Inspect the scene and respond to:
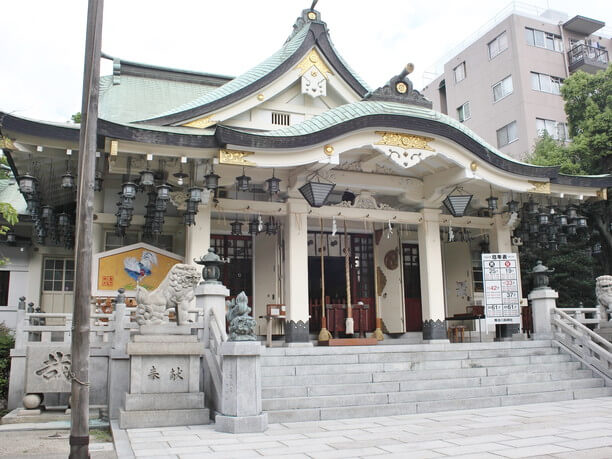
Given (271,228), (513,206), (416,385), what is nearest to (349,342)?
(416,385)

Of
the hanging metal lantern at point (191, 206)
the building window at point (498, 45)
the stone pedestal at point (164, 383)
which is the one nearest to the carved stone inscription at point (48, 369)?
the stone pedestal at point (164, 383)

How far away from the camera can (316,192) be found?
12945 mm

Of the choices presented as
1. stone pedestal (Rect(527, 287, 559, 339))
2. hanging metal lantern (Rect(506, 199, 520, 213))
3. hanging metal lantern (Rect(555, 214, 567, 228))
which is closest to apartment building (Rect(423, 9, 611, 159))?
hanging metal lantern (Rect(555, 214, 567, 228))

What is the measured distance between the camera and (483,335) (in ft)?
57.8

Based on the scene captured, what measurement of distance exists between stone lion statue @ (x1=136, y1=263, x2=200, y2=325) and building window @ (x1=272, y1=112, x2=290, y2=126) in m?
7.06

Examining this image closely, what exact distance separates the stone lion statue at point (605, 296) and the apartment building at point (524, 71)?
643 inches

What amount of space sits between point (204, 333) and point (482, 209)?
10461 mm

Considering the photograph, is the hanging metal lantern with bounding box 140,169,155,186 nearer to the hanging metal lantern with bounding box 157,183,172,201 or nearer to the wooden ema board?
the hanging metal lantern with bounding box 157,183,172,201

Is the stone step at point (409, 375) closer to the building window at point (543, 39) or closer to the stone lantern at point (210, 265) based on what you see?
the stone lantern at point (210, 265)

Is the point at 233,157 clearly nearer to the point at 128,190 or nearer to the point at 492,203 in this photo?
the point at 128,190

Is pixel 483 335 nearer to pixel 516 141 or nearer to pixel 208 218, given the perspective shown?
pixel 208 218

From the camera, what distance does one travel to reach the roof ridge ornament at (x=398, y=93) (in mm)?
13734

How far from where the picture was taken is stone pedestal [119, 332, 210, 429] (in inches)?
343

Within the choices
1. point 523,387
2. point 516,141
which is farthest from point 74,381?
point 516,141
